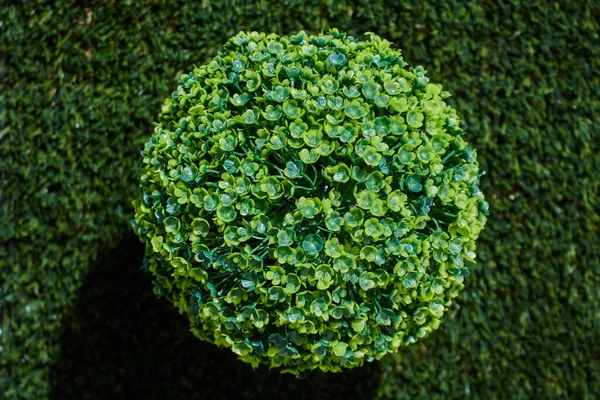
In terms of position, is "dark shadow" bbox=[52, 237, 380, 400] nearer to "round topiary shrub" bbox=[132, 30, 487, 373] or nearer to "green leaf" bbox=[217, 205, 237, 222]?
"round topiary shrub" bbox=[132, 30, 487, 373]

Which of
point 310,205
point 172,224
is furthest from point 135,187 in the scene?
point 310,205

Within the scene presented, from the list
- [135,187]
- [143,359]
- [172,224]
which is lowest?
[143,359]

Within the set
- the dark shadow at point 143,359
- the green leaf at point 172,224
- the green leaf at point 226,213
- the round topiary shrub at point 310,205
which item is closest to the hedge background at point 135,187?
the dark shadow at point 143,359

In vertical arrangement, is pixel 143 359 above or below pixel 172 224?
below

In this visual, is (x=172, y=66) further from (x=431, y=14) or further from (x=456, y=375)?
(x=456, y=375)

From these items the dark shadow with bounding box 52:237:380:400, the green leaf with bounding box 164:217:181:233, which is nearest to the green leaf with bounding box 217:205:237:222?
the green leaf with bounding box 164:217:181:233

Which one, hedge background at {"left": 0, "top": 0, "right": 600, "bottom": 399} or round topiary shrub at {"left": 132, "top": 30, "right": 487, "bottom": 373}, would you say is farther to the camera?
hedge background at {"left": 0, "top": 0, "right": 600, "bottom": 399}

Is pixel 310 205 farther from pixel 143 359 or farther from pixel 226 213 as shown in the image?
pixel 143 359

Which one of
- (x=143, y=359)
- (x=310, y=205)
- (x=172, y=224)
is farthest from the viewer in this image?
(x=143, y=359)
